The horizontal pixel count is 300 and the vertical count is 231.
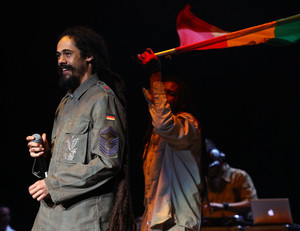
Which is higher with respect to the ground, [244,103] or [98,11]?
[98,11]

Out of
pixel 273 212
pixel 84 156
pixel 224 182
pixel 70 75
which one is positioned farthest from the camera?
pixel 224 182

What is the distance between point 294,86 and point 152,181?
3.18 metres

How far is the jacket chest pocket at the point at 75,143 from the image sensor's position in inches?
73.7

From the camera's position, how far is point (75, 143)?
6.20 ft

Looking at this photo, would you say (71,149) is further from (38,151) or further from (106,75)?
(106,75)

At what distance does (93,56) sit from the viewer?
217cm

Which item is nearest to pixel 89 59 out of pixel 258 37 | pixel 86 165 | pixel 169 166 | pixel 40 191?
pixel 86 165

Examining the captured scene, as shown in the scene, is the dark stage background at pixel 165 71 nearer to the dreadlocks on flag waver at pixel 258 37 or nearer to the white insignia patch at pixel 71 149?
the dreadlocks on flag waver at pixel 258 37

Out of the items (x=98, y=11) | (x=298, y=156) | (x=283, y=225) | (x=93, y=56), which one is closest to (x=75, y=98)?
(x=93, y=56)

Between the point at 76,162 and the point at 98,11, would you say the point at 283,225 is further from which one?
the point at 98,11

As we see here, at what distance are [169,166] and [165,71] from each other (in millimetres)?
2859

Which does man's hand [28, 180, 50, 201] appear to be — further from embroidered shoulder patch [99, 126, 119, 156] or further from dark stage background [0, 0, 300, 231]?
dark stage background [0, 0, 300, 231]

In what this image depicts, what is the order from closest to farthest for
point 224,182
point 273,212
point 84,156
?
point 84,156
point 273,212
point 224,182

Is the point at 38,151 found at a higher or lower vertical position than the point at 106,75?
lower
